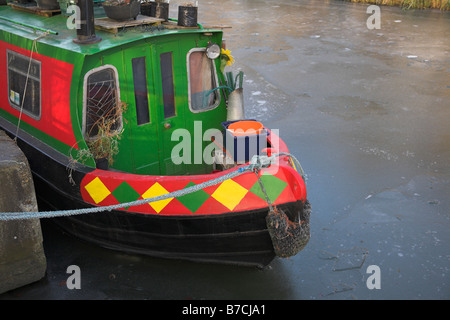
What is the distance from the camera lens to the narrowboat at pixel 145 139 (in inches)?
164

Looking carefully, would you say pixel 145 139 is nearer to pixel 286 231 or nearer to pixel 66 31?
pixel 66 31

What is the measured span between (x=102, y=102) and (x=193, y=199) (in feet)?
4.28

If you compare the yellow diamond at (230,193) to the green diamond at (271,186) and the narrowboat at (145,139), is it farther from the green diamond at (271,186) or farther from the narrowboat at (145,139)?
the green diamond at (271,186)

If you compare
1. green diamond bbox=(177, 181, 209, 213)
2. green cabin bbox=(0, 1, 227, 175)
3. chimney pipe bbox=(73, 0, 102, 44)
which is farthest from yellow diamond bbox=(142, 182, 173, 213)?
chimney pipe bbox=(73, 0, 102, 44)

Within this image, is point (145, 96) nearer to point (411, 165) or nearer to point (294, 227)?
point (294, 227)

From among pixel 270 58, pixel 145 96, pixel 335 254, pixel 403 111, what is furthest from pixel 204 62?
pixel 270 58

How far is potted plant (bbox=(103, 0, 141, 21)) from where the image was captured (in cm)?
475

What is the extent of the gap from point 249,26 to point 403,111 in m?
7.68

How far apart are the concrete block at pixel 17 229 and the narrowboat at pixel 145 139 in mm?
450

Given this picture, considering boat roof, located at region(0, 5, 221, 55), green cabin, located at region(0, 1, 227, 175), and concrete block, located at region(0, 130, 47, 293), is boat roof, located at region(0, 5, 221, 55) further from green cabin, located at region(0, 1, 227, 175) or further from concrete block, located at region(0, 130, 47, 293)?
concrete block, located at region(0, 130, 47, 293)

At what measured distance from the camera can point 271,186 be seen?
4098 millimetres

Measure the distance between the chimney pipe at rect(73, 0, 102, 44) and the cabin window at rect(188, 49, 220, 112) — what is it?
1.03 m

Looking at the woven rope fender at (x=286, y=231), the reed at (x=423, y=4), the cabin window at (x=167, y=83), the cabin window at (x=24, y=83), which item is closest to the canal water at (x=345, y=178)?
the woven rope fender at (x=286, y=231)
